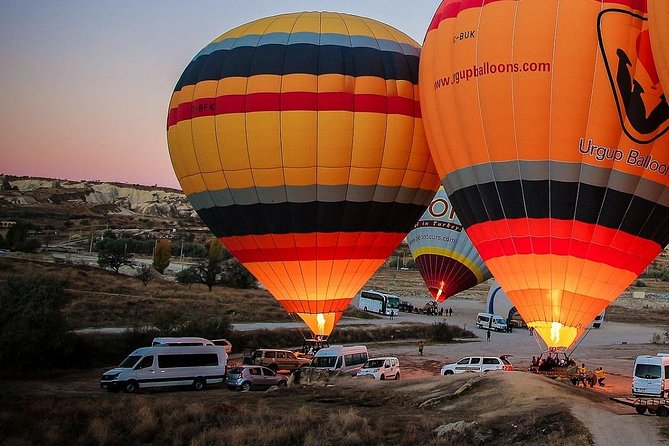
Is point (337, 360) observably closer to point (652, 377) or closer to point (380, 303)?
point (652, 377)

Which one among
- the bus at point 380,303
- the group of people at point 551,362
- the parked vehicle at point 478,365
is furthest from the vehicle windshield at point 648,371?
the bus at point 380,303

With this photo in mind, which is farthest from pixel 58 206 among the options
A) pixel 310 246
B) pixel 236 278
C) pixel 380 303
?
pixel 310 246

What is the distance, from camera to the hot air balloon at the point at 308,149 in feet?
73.5

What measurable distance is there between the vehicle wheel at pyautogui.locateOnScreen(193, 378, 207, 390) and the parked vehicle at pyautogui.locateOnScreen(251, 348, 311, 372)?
3473 mm

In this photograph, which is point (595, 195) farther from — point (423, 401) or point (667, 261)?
point (667, 261)

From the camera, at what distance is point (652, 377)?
2006 centimetres

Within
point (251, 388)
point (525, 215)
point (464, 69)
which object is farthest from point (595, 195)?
point (251, 388)

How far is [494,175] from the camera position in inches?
733

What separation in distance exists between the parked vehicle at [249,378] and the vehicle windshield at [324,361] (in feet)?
4.82

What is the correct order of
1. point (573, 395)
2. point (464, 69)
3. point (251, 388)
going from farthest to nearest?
point (251, 388) → point (464, 69) → point (573, 395)

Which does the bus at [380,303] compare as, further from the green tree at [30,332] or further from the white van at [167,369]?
the white van at [167,369]

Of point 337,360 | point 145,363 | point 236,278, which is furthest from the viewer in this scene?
point 236,278

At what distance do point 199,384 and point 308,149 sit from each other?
811 centimetres

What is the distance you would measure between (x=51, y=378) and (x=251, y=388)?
21.8ft
